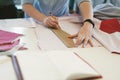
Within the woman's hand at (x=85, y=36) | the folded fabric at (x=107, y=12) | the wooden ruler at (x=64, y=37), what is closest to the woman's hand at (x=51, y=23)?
the wooden ruler at (x=64, y=37)

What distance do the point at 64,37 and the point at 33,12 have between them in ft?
1.21

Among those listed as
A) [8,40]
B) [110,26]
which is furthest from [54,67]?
[110,26]

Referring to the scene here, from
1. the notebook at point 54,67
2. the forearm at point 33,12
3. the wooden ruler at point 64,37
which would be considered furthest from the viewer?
the forearm at point 33,12

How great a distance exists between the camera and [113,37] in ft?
3.36

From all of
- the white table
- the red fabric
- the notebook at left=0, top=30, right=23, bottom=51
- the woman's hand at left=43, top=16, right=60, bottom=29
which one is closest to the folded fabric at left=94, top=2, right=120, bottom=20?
the red fabric

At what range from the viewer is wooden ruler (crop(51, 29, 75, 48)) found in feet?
3.22

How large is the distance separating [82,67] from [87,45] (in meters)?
0.33

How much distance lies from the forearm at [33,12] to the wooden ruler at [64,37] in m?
0.17

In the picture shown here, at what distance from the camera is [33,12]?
4.39 feet

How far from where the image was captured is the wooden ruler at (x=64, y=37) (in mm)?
981

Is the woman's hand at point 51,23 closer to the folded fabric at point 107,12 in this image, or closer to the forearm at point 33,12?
the forearm at point 33,12

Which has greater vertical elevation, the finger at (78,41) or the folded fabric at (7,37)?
the folded fabric at (7,37)

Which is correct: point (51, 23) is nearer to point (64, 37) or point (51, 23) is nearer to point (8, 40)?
point (64, 37)

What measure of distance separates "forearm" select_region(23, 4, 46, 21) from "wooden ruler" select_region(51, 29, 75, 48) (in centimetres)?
17
